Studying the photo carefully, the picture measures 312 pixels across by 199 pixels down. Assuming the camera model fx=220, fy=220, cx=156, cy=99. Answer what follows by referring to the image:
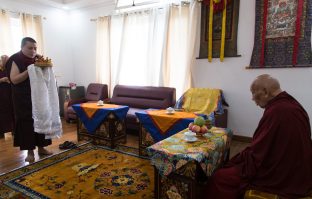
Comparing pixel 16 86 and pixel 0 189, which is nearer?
pixel 0 189

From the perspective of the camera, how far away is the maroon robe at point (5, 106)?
371 cm

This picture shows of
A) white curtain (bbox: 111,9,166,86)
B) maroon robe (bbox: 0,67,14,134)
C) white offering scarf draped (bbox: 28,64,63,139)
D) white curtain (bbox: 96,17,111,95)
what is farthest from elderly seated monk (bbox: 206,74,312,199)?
white curtain (bbox: 96,17,111,95)

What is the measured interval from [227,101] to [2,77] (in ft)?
12.6

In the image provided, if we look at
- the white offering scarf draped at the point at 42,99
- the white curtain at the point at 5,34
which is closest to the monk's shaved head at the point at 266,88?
the white offering scarf draped at the point at 42,99

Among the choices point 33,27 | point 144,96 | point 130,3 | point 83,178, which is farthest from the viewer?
point 33,27

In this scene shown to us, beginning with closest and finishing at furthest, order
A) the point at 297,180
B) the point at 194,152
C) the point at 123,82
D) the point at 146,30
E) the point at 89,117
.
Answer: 1. the point at 297,180
2. the point at 194,152
3. the point at 89,117
4. the point at 146,30
5. the point at 123,82

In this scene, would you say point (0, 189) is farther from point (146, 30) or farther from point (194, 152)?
point (146, 30)

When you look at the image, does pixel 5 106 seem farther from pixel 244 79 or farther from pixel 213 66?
pixel 244 79

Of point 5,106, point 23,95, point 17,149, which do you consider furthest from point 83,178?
point 5,106

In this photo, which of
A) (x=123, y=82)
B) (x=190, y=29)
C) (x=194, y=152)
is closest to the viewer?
(x=194, y=152)

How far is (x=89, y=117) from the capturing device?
3.45m

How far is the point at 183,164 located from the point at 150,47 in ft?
10.9

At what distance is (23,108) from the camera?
8.98ft

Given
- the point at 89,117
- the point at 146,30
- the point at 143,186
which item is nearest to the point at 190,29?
the point at 146,30
